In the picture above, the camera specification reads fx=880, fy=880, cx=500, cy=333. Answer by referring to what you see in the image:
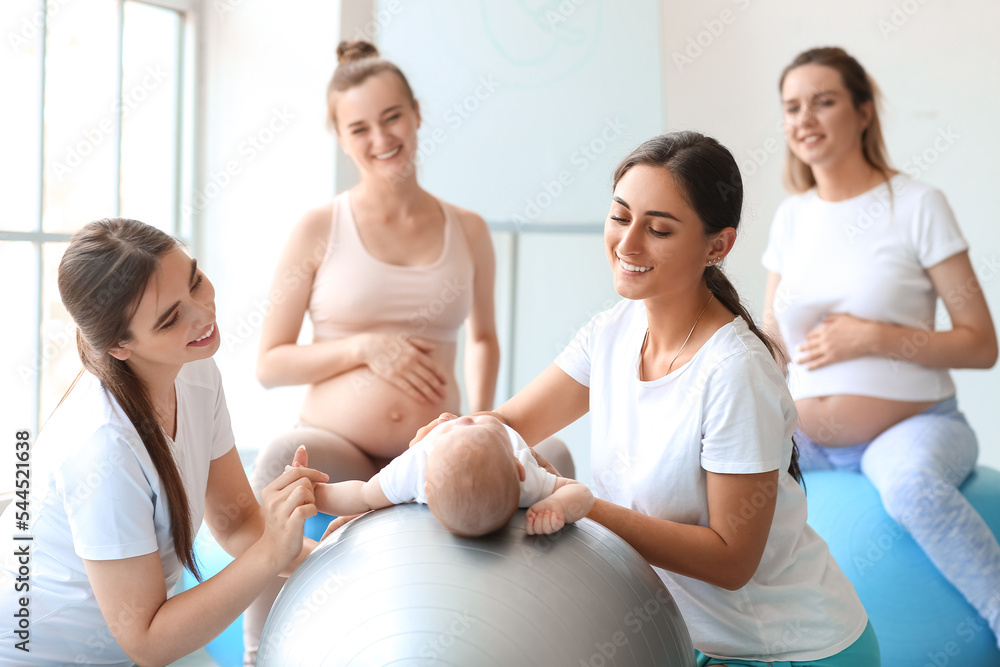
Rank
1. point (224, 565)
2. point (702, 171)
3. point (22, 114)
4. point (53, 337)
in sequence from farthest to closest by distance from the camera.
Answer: point (53, 337), point (22, 114), point (224, 565), point (702, 171)

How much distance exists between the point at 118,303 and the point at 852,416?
1888 millimetres

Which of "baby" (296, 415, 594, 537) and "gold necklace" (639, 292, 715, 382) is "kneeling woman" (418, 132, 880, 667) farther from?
"baby" (296, 415, 594, 537)

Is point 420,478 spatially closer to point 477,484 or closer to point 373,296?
point 477,484

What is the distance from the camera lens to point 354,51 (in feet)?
7.98

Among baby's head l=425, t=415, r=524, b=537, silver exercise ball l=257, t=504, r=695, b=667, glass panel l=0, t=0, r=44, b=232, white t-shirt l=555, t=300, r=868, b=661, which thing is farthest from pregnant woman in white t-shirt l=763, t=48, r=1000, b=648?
glass panel l=0, t=0, r=44, b=232

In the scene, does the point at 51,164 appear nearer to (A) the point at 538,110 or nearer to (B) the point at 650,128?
(A) the point at 538,110

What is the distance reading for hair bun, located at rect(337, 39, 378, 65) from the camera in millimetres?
2428

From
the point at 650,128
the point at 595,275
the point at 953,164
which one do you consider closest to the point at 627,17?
the point at 650,128

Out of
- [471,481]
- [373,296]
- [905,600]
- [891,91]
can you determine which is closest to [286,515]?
[471,481]

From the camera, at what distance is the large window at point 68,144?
281 centimetres

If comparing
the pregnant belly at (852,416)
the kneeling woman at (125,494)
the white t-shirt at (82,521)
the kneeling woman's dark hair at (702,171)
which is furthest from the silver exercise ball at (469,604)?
the pregnant belly at (852,416)

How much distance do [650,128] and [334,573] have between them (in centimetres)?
266

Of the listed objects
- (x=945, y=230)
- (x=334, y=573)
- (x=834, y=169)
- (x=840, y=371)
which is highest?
(x=834, y=169)

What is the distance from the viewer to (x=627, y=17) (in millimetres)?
3449
